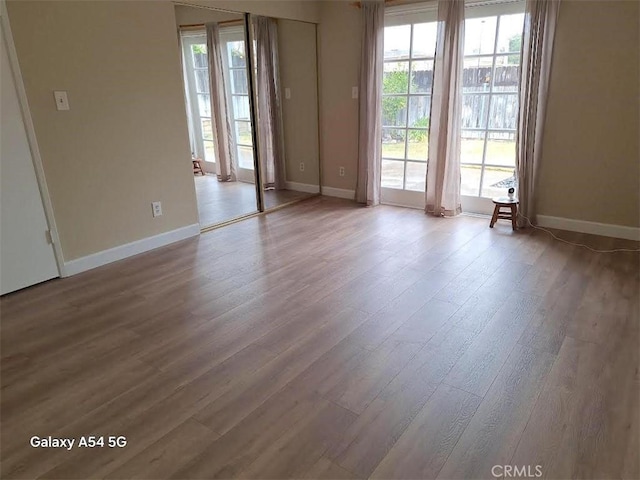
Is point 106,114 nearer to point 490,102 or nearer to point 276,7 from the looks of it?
point 276,7

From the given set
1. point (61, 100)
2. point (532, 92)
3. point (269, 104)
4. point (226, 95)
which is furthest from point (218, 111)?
point (532, 92)

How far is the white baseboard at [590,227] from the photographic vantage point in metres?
3.84

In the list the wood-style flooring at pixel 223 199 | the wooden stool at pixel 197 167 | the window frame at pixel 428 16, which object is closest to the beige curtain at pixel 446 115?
the window frame at pixel 428 16

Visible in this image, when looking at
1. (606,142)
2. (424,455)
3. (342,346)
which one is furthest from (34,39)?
(606,142)

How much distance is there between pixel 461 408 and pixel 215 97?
3.55 meters

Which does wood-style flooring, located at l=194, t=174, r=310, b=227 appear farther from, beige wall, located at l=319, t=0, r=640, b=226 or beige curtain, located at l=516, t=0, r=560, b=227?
beige wall, located at l=319, t=0, r=640, b=226

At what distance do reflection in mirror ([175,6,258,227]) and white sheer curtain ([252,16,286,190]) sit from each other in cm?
18

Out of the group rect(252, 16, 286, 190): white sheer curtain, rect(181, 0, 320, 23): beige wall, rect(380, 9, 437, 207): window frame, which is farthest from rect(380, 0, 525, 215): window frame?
rect(252, 16, 286, 190): white sheer curtain

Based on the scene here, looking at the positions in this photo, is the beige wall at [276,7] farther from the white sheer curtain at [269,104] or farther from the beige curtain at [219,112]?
the beige curtain at [219,112]

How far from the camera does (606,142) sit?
12.3 ft

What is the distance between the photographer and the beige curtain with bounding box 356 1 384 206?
181 inches

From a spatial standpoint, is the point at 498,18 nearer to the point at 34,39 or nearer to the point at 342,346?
the point at 342,346

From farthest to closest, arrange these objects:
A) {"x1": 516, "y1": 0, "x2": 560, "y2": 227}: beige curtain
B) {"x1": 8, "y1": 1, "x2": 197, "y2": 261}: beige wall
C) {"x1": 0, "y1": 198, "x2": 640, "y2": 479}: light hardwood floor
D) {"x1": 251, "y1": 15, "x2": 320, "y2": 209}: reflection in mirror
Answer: {"x1": 251, "y1": 15, "x2": 320, "y2": 209}: reflection in mirror
{"x1": 516, "y1": 0, "x2": 560, "y2": 227}: beige curtain
{"x1": 8, "y1": 1, "x2": 197, "y2": 261}: beige wall
{"x1": 0, "y1": 198, "x2": 640, "y2": 479}: light hardwood floor

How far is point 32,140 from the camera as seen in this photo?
2967 millimetres
